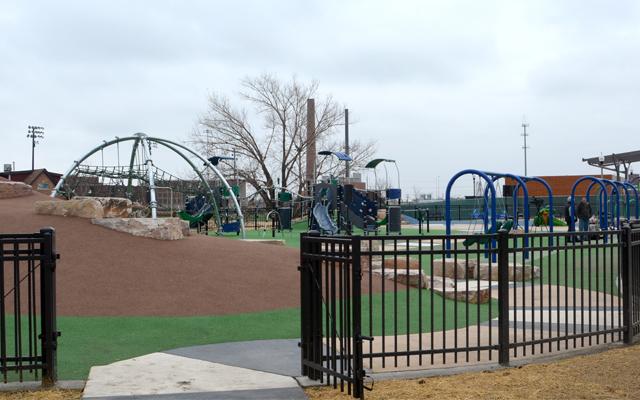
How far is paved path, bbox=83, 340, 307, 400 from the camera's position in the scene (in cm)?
588

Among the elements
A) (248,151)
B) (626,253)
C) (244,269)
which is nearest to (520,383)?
(626,253)

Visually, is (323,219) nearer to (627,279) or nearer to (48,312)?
(627,279)

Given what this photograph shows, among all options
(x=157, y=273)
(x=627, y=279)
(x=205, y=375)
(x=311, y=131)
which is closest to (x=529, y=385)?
(x=627, y=279)

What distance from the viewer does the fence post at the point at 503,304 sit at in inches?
276

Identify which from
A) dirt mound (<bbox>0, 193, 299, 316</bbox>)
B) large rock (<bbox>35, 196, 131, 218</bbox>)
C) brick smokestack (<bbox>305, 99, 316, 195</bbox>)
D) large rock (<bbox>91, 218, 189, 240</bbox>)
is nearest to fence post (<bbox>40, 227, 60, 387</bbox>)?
dirt mound (<bbox>0, 193, 299, 316</bbox>)

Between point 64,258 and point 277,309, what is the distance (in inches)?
162

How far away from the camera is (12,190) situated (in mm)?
18438

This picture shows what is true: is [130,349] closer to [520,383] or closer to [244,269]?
[520,383]

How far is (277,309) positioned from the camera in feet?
34.4

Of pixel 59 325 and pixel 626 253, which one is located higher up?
pixel 626 253

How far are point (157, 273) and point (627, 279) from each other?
741cm

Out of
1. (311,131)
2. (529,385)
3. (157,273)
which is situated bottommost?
(529,385)

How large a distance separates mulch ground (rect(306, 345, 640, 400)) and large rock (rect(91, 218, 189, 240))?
8.44 m

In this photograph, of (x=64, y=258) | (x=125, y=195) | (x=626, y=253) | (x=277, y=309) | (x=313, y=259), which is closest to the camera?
(x=313, y=259)
